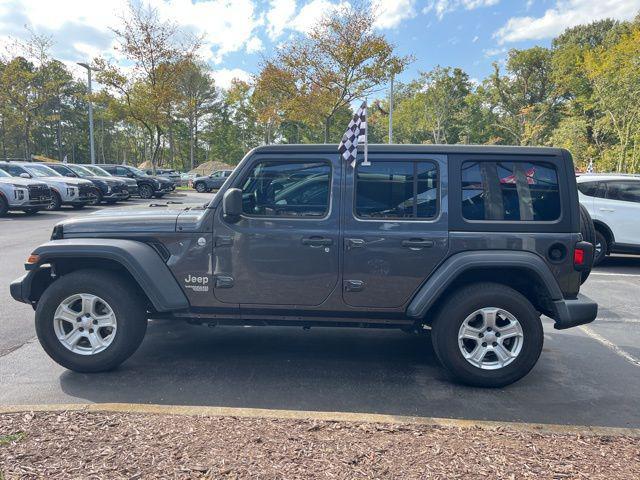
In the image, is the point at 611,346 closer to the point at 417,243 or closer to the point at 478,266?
the point at 478,266

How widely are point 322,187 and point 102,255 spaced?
1.88 m

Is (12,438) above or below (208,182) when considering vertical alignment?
below

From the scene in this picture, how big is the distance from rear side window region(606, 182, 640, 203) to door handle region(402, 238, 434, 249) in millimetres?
6829

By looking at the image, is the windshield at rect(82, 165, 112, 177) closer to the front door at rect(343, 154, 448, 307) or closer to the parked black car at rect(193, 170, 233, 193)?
the parked black car at rect(193, 170, 233, 193)

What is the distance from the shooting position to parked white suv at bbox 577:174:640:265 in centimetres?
857

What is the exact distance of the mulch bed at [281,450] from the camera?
100 inches

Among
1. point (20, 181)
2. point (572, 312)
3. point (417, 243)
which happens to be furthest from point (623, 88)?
point (20, 181)

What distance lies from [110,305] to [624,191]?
9034 mm

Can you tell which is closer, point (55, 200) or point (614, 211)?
point (614, 211)

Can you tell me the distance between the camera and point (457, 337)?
3746mm

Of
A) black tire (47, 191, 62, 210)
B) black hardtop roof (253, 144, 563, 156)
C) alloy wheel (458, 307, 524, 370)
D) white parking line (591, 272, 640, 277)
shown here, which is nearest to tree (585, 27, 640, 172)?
white parking line (591, 272, 640, 277)

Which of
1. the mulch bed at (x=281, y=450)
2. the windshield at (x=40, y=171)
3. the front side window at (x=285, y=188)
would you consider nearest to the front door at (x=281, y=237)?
the front side window at (x=285, y=188)

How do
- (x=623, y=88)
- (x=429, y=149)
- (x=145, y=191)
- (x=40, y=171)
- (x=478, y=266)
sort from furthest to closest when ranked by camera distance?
(x=145, y=191) < (x=623, y=88) < (x=40, y=171) < (x=429, y=149) < (x=478, y=266)

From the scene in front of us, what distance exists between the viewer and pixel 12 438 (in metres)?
2.80
